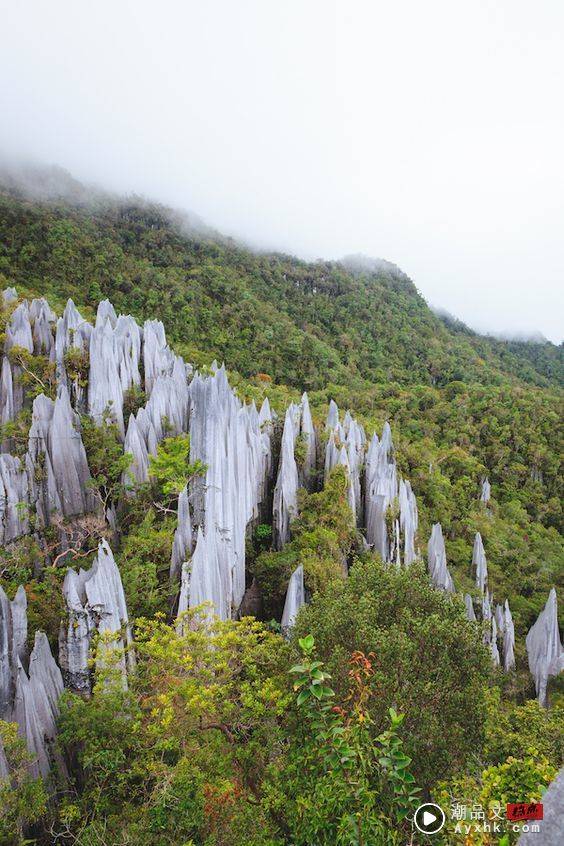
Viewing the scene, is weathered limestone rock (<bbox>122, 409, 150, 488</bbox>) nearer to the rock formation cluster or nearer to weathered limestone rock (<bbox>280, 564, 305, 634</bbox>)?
the rock formation cluster

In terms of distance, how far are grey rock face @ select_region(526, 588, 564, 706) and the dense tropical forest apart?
0.63 metres

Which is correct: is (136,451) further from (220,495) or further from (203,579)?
(203,579)

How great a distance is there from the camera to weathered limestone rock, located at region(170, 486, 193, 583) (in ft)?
48.2

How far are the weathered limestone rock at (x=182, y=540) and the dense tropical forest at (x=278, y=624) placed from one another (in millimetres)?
307

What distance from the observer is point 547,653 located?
78.6 ft

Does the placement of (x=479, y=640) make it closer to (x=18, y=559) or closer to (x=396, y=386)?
(x=18, y=559)

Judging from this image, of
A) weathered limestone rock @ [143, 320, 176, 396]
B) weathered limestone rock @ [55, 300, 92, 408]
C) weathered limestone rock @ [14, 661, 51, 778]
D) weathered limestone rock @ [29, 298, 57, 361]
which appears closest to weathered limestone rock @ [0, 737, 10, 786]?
weathered limestone rock @ [14, 661, 51, 778]

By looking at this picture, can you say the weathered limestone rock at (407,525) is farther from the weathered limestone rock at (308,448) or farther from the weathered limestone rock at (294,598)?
the weathered limestone rock at (294,598)

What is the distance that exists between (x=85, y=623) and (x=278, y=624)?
740 cm

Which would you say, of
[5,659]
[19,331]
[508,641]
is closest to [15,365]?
[19,331]

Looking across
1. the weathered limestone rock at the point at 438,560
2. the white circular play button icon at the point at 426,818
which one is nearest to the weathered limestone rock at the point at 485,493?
the weathered limestone rock at the point at 438,560

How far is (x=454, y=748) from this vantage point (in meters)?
8.61

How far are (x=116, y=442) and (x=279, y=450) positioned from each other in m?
8.45

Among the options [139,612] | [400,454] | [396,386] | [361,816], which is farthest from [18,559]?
[396,386]
